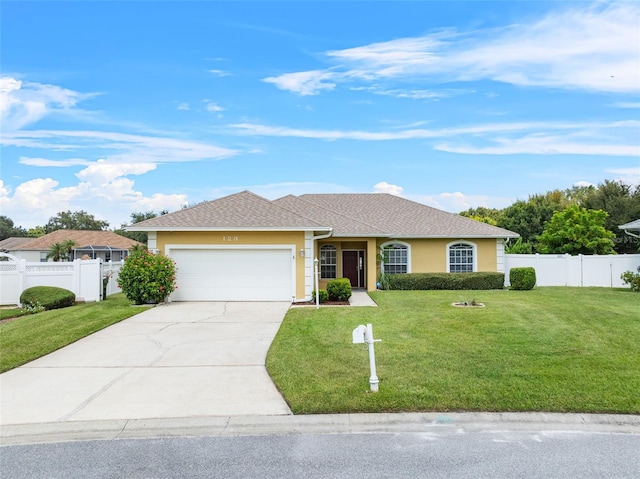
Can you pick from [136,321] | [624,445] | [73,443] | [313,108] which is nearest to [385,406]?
[624,445]

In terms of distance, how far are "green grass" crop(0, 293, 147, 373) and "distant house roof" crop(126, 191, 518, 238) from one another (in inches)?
127

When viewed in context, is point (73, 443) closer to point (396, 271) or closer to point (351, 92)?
point (351, 92)

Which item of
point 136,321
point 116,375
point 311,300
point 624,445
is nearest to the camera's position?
point 624,445

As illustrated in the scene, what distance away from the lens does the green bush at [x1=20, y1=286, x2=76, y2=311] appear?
1483 cm

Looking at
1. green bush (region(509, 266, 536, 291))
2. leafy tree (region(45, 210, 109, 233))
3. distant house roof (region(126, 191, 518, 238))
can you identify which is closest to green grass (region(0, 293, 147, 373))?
distant house roof (region(126, 191, 518, 238))

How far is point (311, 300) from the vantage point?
16016 mm

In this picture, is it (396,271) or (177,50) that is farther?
(396,271)

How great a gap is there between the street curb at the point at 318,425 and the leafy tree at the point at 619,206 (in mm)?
33559

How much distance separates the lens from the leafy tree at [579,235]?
90.3 feet

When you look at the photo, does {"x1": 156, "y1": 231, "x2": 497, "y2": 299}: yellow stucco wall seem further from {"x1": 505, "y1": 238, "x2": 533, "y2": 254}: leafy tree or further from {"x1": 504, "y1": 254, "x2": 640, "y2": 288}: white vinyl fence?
{"x1": 505, "y1": 238, "x2": 533, "y2": 254}: leafy tree

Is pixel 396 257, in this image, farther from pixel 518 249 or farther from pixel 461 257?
pixel 518 249

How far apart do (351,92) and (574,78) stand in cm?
794

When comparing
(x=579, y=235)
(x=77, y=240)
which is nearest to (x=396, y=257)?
(x=579, y=235)

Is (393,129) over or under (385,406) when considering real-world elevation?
over
